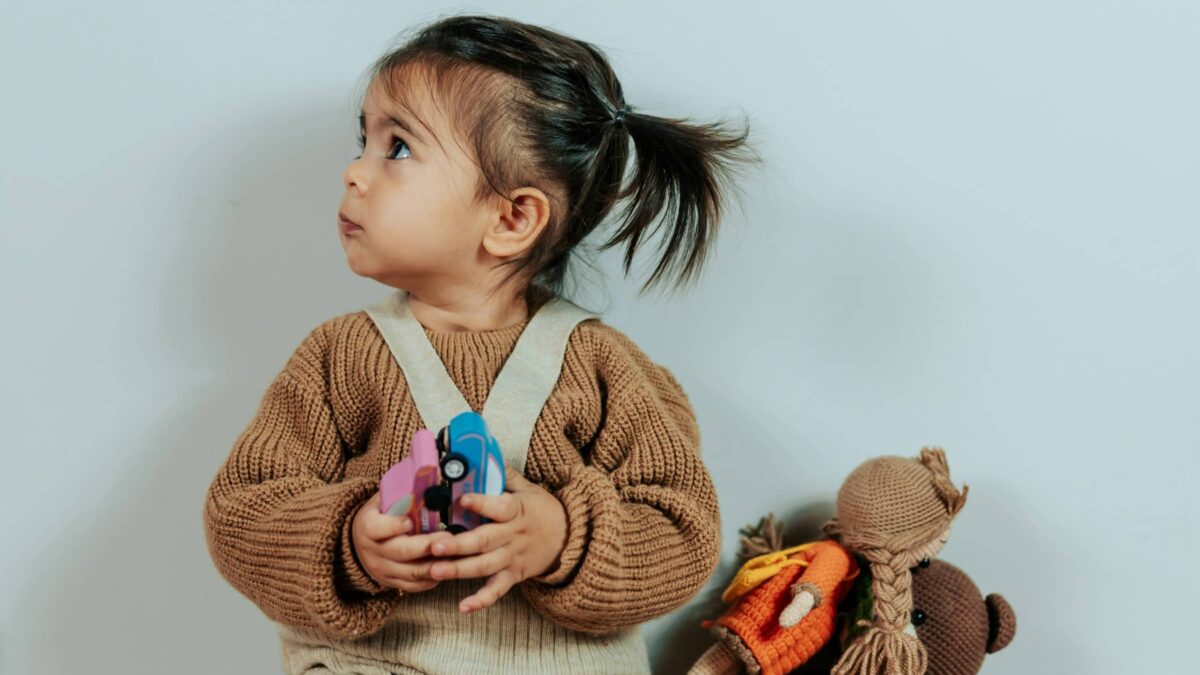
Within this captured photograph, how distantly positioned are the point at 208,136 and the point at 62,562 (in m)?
0.46

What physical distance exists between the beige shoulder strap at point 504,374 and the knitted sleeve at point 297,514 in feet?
0.24

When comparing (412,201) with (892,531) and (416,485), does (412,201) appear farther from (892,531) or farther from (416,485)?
(892,531)

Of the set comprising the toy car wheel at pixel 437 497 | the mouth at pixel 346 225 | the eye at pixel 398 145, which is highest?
the eye at pixel 398 145

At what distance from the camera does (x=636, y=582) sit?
0.93 meters

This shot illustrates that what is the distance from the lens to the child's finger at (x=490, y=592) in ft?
2.75

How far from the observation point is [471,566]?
85 cm

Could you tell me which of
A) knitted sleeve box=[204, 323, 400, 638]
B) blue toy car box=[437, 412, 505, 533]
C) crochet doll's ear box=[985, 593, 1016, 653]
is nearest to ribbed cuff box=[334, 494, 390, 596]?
knitted sleeve box=[204, 323, 400, 638]

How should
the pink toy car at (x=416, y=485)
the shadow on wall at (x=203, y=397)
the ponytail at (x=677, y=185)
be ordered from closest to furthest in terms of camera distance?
1. the pink toy car at (x=416, y=485)
2. the ponytail at (x=677, y=185)
3. the shadow on wall at (x=203, y=397)

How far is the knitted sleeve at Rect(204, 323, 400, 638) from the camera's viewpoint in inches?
35.2

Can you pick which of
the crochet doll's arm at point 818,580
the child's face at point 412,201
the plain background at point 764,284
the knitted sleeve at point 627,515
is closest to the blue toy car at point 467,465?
the knitted sleeve at point 627,515

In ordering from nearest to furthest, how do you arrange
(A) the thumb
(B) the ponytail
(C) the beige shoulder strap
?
(A) the thumb
(C) the beige shoulder strap
(B) the ponytail

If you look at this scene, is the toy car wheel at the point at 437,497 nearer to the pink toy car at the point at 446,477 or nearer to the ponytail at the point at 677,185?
the pink toy car at the point at 446,477

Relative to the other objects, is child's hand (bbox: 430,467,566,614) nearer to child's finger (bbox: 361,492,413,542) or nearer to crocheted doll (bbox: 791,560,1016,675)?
child's finger (bbox: 361,492,413,542)

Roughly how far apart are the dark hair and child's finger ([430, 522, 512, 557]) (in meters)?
0.30
